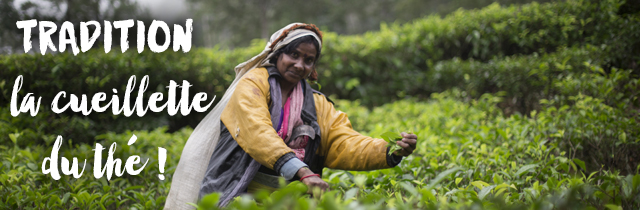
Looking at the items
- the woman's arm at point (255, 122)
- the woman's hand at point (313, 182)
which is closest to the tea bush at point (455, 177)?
the woman's hand at point (313, 182)

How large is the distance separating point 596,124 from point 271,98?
7.51 feet

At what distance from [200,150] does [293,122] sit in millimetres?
474

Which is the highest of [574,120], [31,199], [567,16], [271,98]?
[567,16]

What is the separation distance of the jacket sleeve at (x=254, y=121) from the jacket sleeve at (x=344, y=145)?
13.7 inches

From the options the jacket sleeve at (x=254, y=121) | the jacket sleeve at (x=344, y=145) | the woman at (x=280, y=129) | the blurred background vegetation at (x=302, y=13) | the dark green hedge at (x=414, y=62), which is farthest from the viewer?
the blurred background vegetation at (x=302, y=13)

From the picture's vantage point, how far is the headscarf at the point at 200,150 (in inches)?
69.7

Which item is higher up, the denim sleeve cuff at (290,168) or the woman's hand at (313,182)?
the denim sleeve cuff at (290,168)

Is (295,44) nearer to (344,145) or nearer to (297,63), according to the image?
(297,63)

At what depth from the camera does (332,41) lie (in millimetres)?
6664

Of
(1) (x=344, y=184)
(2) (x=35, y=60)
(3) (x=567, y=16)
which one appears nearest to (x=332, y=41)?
(3) (x=567, y=16)

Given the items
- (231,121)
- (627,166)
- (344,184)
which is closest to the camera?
(231,121)

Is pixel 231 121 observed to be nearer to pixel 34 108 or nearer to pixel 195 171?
pixel 195 171

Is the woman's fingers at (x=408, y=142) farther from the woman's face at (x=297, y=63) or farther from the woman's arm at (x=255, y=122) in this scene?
the woman's face at (x=297, y=63)

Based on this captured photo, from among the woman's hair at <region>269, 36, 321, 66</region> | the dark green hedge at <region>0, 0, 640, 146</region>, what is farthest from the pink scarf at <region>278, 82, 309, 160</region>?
the dark green hedge at <region>0, 0, 640, 146</region>
